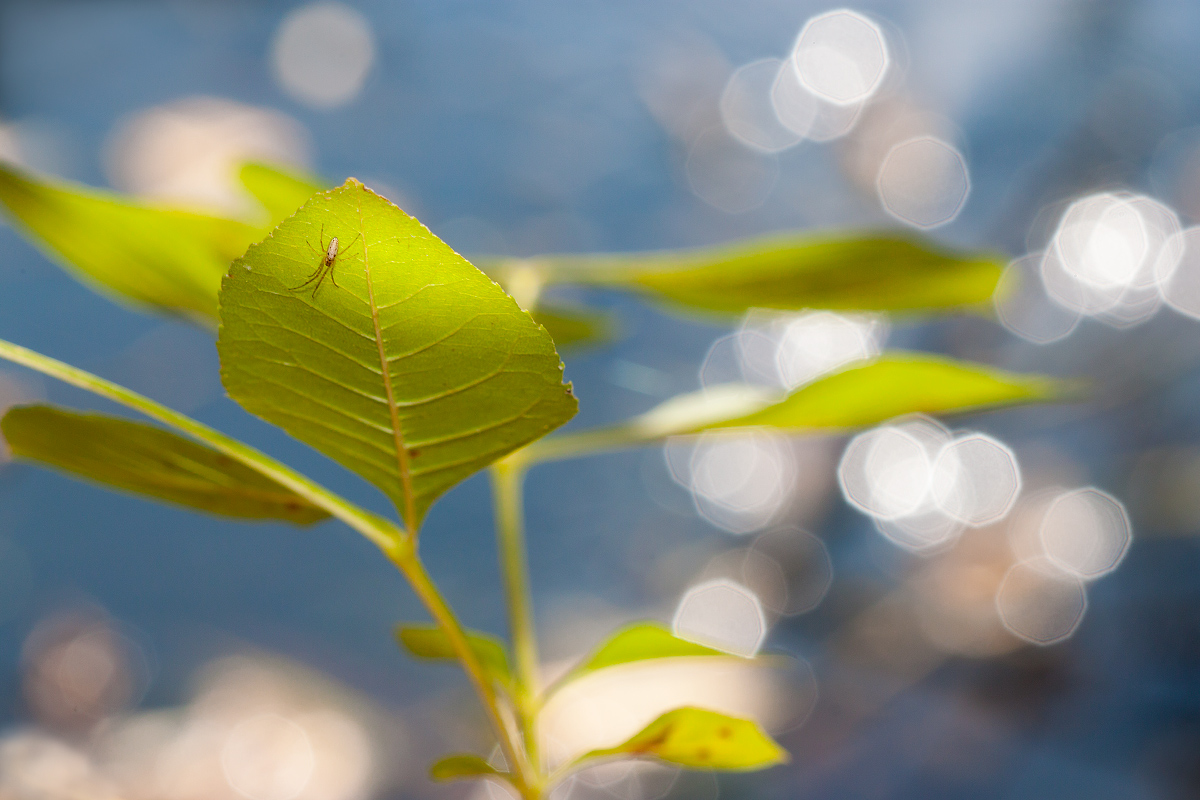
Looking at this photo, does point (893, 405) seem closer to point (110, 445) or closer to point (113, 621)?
point (110, 445)

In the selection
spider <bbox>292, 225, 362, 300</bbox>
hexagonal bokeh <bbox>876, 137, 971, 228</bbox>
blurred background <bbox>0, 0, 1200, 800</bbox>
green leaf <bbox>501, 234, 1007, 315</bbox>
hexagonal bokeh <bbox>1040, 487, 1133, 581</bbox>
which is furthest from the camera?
hexagonal bokeh <bbox>876, 137, 971, 228</bbox>

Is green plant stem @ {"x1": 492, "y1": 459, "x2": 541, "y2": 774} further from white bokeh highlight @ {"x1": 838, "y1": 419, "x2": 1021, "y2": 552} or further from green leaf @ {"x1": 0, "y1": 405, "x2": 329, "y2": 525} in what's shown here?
white bokeh highlight @ {"x1": 838, "y1": 419, "x2": 1021, "y2": 552}

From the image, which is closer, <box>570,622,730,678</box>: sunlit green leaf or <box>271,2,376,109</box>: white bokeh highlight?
<box>570,622,730,678</box>: sunlit green leaf

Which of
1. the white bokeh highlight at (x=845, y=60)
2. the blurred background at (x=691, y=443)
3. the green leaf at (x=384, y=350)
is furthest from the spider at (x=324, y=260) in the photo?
the white bokeh highlight at (x=845, y=60)

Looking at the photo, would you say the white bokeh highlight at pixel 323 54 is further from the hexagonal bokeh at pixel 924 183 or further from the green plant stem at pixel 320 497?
the green plant stem at pixel 320 497

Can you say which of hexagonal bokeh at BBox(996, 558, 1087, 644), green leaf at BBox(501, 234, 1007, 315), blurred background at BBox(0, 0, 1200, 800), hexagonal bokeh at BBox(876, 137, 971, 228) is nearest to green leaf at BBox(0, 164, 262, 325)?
green leaf at BBox(501, 234, 1007, 315)

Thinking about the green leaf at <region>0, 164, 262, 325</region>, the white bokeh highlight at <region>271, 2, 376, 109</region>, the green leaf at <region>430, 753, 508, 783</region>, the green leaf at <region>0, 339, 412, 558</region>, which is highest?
the white bokeh highlight at <region>271, 2, 376, 109</region>

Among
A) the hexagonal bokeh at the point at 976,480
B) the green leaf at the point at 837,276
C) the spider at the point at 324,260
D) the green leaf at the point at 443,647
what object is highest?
the hexagonal bokeh at the point at 976,480

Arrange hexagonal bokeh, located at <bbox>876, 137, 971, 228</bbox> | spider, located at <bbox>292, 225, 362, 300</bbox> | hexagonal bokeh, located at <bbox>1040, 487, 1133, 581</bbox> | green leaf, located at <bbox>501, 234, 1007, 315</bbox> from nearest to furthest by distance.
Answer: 1. spider, located at <bbox>292, 225, 362, 300</bbox>
2. green leaf, located at <bbox>501, 234, 1007, 315</bbox>
3. hexagonal bokeh, located at <bbox>1040, 487, 1133, 581</bbox>
4. hexagonal bokeh, located at <bbox>876, 137, 971, 228</bbox>
